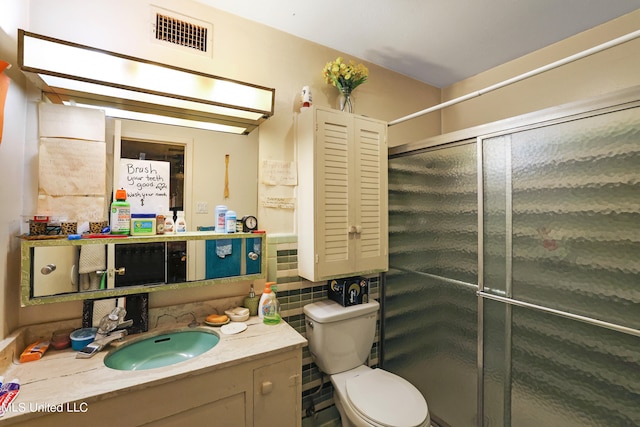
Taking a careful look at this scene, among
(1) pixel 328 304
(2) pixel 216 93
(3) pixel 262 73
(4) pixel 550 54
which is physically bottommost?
(1) pixel 328 304

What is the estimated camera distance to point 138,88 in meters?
1.12

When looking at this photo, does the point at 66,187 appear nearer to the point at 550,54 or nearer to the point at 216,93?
the point at 216,93

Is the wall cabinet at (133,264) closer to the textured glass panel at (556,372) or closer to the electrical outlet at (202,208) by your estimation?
the electrical outlet at (202,208)

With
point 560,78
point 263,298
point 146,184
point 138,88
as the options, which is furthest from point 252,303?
point 560,78

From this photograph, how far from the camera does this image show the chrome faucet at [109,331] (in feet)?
3.36

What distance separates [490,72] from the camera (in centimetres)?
208

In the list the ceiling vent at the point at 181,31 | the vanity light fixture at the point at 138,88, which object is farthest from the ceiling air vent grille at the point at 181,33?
the vanity light fixture at the point at 138,88

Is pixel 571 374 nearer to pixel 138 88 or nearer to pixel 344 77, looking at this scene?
pixel 344 77

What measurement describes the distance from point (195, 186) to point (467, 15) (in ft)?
5.71

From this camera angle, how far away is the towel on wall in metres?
1.09

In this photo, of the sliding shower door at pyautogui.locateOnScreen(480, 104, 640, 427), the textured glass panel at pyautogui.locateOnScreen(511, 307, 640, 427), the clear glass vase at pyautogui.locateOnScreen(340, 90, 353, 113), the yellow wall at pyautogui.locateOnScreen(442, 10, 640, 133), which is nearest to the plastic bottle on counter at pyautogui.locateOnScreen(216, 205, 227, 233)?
the clear glass vase at pyautogui.locateOnScreen(340, 90, 353, 113)

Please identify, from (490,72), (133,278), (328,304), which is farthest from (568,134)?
(133,278)

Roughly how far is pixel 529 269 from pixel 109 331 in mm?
1876

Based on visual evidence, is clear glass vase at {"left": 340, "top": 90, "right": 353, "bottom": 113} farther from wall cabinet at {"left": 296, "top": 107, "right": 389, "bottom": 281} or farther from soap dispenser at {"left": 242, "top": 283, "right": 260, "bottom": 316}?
soap dispenser at {"left": 242, "top": 283, "right": 260, "bottom": 316}
